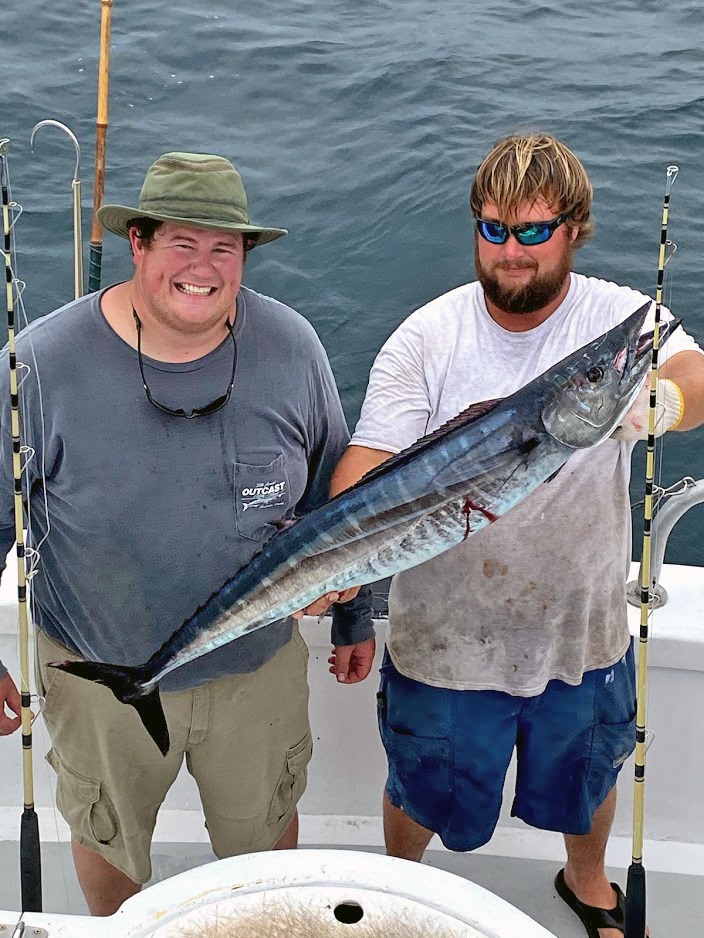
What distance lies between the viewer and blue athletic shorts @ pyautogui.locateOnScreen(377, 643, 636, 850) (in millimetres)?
2568

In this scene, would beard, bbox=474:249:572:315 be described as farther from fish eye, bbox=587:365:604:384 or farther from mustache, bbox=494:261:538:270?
fish eye, bbox=587:365:604:384

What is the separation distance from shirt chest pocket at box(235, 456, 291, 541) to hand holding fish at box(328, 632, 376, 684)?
568 mm

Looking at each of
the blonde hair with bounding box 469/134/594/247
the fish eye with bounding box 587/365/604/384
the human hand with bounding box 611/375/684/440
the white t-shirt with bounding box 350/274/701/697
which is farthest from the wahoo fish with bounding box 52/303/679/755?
the blonde hair with bounding box 469/134/594/247

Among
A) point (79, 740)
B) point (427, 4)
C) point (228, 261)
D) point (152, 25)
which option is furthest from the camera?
point (427, 4)

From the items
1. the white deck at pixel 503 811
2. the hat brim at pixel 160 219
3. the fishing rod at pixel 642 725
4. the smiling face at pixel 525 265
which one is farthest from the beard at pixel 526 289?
the white deck at pixel 503 811

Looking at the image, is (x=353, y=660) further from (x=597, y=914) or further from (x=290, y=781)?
(x=597, y=914)

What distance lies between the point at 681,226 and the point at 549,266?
4.23 meters

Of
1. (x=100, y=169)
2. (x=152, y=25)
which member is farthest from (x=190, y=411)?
(x=152, y=25)

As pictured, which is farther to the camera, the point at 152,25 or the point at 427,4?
the point at 427,4

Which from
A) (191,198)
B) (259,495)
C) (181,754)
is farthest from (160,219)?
(181,754)

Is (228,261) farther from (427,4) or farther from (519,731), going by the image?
(427,4)

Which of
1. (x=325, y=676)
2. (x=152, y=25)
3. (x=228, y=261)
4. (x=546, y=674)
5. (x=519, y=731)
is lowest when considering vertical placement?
(x=325, y=676)

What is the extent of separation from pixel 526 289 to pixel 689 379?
0.39 meters

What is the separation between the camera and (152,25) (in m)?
8.37
